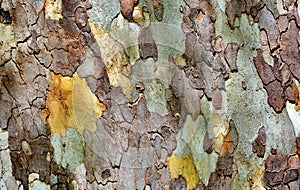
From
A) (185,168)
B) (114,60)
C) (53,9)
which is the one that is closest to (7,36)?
(53,9)

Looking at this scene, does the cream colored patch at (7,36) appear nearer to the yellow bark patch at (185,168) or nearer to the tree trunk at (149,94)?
the tree trunk at (149,94)

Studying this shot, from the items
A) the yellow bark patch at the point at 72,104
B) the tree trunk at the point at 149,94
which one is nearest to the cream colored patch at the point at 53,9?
the tree trunk at the point at 149,94

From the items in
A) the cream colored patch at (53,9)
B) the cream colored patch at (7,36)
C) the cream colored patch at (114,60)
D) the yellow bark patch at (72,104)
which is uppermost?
the cream colored patch at (53,9)

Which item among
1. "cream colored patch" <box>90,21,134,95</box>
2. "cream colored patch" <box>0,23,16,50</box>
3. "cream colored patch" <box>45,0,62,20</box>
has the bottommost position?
"cream colored patch" <box>90,21,134,95</box>

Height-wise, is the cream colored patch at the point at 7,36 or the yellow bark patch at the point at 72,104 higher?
the cream colored patch at the point at 7,36

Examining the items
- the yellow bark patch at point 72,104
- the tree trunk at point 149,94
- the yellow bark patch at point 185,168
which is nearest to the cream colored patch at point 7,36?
the tree trunk at point 149,94

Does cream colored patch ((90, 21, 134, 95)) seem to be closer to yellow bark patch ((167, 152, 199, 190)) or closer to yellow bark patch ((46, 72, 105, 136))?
yellow bark patch ((46, 72, 105, 136))

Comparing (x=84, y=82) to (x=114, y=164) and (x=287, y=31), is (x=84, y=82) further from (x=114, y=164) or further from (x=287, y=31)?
(x=287, y=31)

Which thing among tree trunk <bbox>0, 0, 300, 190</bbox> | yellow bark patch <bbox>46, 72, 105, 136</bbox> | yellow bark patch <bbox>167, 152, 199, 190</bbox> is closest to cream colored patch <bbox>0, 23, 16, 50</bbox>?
tree trunk <bbox>0, 0, 300, 190</bbox>
